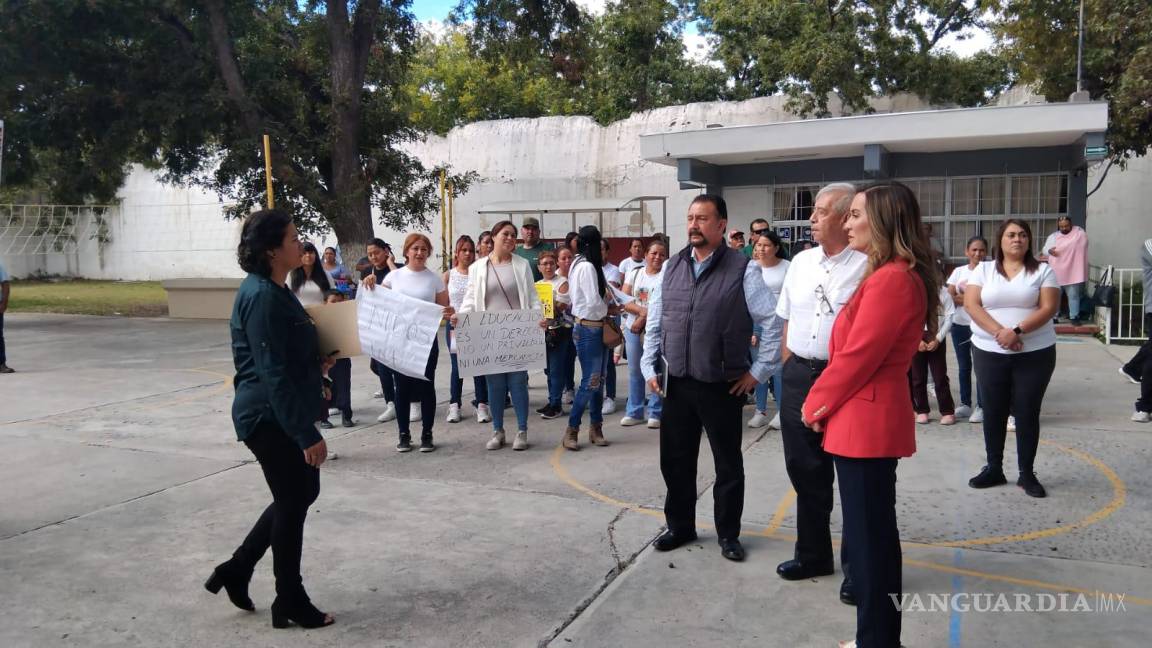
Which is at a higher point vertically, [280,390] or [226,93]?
[226,93]

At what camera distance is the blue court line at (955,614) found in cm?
352

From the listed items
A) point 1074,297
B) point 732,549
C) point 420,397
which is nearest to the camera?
point 732,549

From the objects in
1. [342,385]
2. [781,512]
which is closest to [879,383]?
[781,512]

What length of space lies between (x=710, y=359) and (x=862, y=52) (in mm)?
18764

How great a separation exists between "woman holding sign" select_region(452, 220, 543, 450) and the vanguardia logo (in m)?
3.62

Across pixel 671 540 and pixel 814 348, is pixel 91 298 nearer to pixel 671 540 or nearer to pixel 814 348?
pixel 671 540

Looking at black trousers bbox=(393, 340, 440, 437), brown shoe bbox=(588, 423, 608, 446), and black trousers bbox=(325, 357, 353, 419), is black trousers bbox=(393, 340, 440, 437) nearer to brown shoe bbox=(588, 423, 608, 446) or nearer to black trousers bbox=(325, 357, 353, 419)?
black trousers bbox=(325, 357, 353, 419)

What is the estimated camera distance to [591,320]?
7.09 metres

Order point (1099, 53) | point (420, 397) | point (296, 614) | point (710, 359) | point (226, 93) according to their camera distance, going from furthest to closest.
Result: 1. point (226, 93)
2. point (1099, 53)
3. point (420, 397)
4. point (710, 359)
5. point (296, 614)

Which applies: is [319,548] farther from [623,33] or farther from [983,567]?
[623,33]

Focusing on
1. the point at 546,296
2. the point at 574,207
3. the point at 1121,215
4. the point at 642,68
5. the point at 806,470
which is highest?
the point at 642,68

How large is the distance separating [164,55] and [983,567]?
18169mm

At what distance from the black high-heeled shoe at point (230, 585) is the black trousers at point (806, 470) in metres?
2.62

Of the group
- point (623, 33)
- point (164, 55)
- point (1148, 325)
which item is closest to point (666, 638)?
point (1148, 325)
